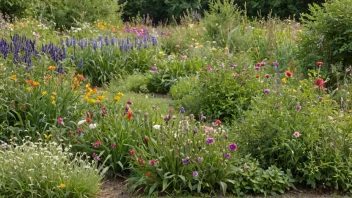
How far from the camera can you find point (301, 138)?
4.77 meters

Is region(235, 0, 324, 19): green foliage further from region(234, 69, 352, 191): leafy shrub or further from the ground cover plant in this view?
region(234, 69, 352, 191): leafy shrub

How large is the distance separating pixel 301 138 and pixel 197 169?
111cm

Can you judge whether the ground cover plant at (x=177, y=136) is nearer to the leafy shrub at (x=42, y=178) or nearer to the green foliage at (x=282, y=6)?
the leafy shrub at (x=42, y=178)

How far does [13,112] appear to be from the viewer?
550cm

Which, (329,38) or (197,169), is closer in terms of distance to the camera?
(197,169)

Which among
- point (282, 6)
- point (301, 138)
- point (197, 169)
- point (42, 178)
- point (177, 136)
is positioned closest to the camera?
point (42, 178)

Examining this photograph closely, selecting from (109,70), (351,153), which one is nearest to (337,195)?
(351,153)

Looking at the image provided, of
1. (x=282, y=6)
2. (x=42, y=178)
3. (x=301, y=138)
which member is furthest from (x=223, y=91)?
(x=282, y=6)

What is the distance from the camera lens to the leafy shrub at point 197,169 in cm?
446

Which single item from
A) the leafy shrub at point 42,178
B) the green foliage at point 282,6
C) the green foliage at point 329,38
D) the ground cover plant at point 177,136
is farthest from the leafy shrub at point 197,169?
the green foliage at point 282,6

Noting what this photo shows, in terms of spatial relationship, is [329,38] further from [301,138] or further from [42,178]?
[42,178]

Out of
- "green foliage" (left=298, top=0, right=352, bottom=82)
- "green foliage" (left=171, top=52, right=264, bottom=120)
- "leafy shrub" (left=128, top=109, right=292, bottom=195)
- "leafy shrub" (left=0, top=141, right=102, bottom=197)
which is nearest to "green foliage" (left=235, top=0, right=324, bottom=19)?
"green foliage" (left=298, top=0, right=352, bottom=82)

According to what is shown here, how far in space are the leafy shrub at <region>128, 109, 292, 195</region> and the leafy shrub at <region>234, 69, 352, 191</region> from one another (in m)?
0.22

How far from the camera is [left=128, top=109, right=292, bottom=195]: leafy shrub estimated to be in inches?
176
